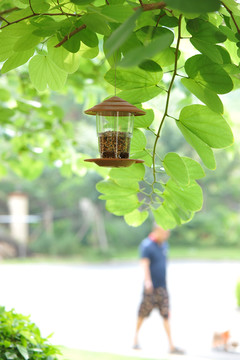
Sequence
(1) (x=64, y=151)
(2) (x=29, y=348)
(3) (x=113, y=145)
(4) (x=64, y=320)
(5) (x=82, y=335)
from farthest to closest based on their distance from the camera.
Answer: (4) (x=64, y=320) → (5) (x=82, y=335) → (1) (x=64, y=151) → (2) (x=29, y=348) → (3) (x=113, y=145)

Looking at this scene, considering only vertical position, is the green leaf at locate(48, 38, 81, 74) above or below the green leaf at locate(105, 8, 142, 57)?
above

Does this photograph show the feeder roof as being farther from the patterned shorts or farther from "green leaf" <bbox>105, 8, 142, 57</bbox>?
the patterned shorts

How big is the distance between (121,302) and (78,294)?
1.12 meters

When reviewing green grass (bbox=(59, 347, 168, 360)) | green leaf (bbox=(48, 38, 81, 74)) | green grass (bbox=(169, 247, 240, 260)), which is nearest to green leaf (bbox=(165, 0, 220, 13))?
green leaf (bbox=(48, 38, 81, 74))

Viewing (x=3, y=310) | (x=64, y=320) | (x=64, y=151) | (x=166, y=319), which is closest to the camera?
(x=3, y=310)

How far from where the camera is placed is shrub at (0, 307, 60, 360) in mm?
1333

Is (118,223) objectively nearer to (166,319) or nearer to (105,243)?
(105,243)

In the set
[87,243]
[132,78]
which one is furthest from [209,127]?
[87,243]

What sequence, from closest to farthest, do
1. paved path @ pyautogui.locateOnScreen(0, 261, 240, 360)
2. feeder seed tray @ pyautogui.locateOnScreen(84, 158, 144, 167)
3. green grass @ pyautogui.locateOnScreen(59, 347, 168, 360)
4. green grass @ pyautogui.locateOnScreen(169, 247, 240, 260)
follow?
feeder seed tray @ pyautogui.locateOnScreen(84, 158, 144, 167) < green grass @ pyautogui.locateOnScreen(59, 347, 168, 360) < paved path @ pyautogui.locateOnScreen(0, 261, 240, 360) < green grass @ pyautogui.locateOnScreen(169, 247, 240, 260)

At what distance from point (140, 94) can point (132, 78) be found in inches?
1.4

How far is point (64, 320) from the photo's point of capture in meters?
7.38

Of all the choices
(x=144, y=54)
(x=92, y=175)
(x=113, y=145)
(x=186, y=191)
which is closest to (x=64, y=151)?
(x=113, y=145)

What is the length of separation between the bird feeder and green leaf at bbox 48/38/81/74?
0.10 metres

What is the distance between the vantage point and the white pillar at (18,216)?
1630 centimetres
